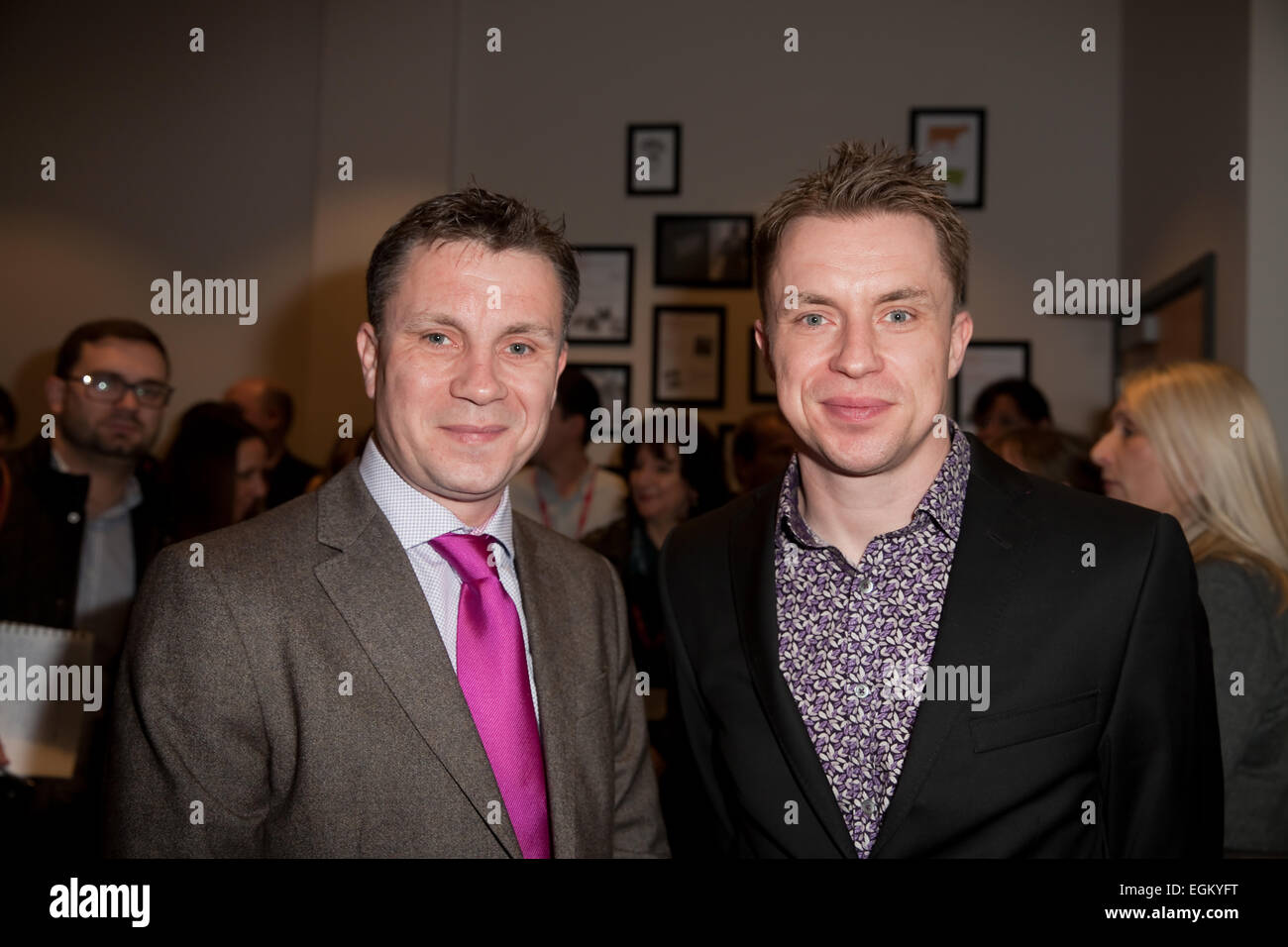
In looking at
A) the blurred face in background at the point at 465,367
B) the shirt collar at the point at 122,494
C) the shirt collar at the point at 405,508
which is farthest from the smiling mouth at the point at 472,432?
the shirt collar at the point at 122,494

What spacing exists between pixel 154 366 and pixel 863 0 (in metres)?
3.95

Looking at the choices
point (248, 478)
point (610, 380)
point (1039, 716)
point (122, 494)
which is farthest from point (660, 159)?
point (1039, 716)

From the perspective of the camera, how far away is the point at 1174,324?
4492mm

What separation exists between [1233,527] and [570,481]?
253 centimetres

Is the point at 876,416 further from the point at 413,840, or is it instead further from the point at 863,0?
the point at 863,0

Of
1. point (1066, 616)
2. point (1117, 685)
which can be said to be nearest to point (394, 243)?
point (1066, 616)

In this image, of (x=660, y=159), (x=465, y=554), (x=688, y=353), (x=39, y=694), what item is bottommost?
(x=39, y=694)

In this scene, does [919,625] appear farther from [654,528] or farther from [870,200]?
[654,528]

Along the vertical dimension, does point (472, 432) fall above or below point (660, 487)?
above

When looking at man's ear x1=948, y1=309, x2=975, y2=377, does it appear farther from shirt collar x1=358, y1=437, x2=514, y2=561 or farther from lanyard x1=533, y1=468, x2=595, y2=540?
lanyard x1=533, y1=468, x2=595, y2=540

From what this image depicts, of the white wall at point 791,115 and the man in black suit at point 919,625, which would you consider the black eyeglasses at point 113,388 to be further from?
the white wall at point 791,115

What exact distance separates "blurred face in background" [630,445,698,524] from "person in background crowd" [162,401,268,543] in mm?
1148

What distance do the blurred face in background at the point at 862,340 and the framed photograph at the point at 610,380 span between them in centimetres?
377

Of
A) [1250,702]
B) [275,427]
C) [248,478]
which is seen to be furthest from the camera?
[275,427]
